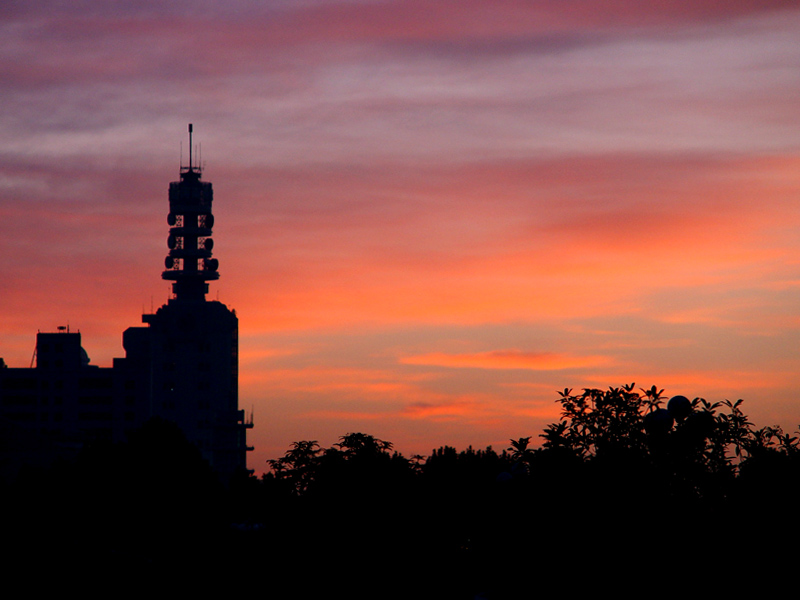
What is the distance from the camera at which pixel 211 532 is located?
77125mm

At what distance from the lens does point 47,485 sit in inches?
3182

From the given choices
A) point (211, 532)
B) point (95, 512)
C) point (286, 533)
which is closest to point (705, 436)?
point (286, 533)

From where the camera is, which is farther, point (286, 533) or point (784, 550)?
point (286, 533)

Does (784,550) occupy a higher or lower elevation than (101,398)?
lower

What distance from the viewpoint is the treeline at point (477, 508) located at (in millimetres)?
26031

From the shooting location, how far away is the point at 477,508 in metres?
51.7

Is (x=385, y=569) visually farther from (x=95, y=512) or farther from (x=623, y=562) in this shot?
(x=95, y=512)

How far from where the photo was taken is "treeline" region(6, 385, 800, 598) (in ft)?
85.4

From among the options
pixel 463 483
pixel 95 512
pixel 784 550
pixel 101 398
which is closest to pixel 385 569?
pixel 463 483

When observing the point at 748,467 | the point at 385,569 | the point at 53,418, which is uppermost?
the point at 53,418

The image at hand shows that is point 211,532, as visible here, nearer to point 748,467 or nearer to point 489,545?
point 489,545

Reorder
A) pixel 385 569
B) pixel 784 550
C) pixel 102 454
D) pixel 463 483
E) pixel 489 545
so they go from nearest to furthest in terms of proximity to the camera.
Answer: pixel 784 550 < pixel 489 545 < pixel 385 569 < pixel 463 483 < pixel 102 454

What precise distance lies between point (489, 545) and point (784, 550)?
34.9 ft

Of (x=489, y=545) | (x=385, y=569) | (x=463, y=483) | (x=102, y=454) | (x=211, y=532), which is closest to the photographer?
(x=489, y=545)
